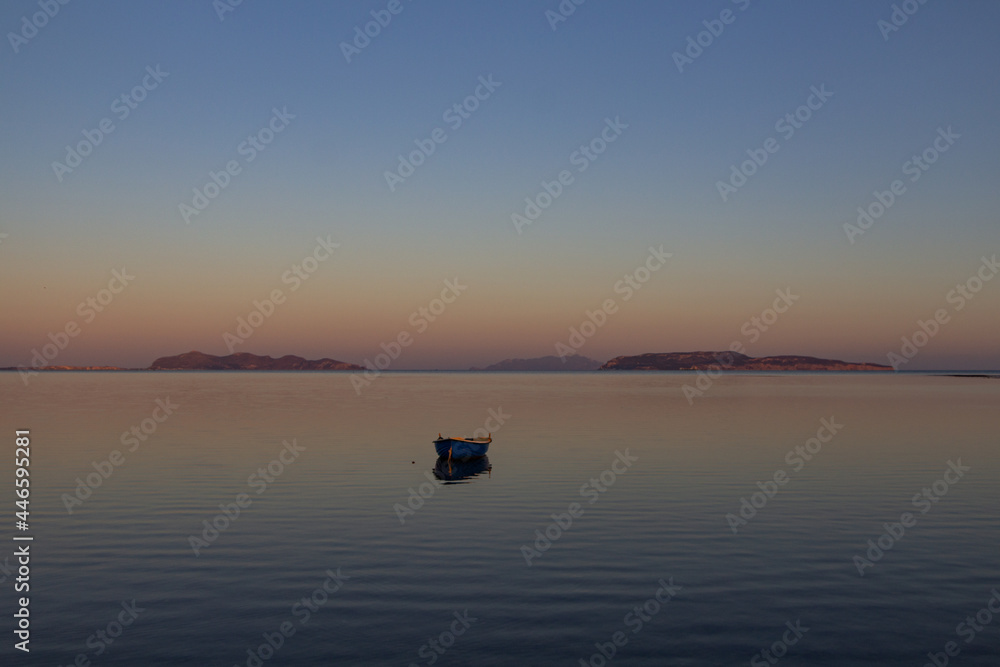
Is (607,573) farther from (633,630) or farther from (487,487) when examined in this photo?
(487,487)

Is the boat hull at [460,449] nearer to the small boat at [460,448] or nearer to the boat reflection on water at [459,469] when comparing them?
the small boat at [460,448]

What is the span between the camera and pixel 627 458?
48.3m

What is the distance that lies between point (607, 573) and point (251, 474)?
25.1 m

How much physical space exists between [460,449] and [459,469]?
6.92ft

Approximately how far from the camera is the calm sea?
55.7ft

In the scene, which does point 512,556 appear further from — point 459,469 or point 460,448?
point 460,448

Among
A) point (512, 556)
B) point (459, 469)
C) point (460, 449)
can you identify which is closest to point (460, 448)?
point (460, 449)

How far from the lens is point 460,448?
4612 cm

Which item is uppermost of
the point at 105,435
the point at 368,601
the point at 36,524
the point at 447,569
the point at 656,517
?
the point at 105,435

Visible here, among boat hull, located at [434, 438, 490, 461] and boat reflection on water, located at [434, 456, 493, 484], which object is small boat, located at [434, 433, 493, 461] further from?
boat reflection on water, located at [434, 456, 493, 484]

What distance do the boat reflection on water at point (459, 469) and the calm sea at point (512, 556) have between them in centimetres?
24

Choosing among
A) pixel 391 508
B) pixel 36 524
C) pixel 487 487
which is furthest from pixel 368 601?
pixel 487 487

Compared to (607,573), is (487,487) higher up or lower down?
higher up

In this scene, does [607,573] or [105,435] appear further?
[105,435]
